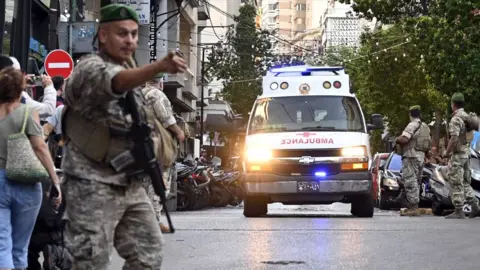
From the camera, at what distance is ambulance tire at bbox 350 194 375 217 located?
17703 mm

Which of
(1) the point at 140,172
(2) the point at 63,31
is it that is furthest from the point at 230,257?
(2) the point at 63,31

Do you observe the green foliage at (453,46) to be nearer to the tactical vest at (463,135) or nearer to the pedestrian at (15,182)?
the tactical vest at (463,135)

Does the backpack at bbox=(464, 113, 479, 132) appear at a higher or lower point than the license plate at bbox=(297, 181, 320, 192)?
higher

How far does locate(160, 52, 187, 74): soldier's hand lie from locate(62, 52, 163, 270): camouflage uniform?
1.84 feet

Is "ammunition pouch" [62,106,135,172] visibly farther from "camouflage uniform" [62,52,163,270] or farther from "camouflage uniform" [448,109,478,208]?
"camouflage uniform" [448,109,478,208]

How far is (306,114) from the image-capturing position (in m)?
17.9

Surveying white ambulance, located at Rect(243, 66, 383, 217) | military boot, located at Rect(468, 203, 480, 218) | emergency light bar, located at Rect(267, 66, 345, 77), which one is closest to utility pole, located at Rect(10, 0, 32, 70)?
emergency light bar, located at Rect(267, 66, 345, 77)

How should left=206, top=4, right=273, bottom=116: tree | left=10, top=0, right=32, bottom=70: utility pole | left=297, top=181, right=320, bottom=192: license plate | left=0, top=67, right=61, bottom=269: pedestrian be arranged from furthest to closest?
left=206, top=4, right=273, bottom=116: tree, left=10, top=0, right=32, bottom=70: utility pole, left=297, top=181, right=320, bottom=192: license plate, left=0, top=67, right=61, bottom=269: pedestrian

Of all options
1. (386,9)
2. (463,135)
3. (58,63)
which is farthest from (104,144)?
(386,9)

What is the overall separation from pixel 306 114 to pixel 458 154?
256 centimetres

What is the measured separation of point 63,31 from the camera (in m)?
22.9

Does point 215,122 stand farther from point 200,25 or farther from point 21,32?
point 21,32

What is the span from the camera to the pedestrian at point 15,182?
7504mm

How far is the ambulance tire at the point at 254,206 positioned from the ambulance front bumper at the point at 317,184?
730 mm
